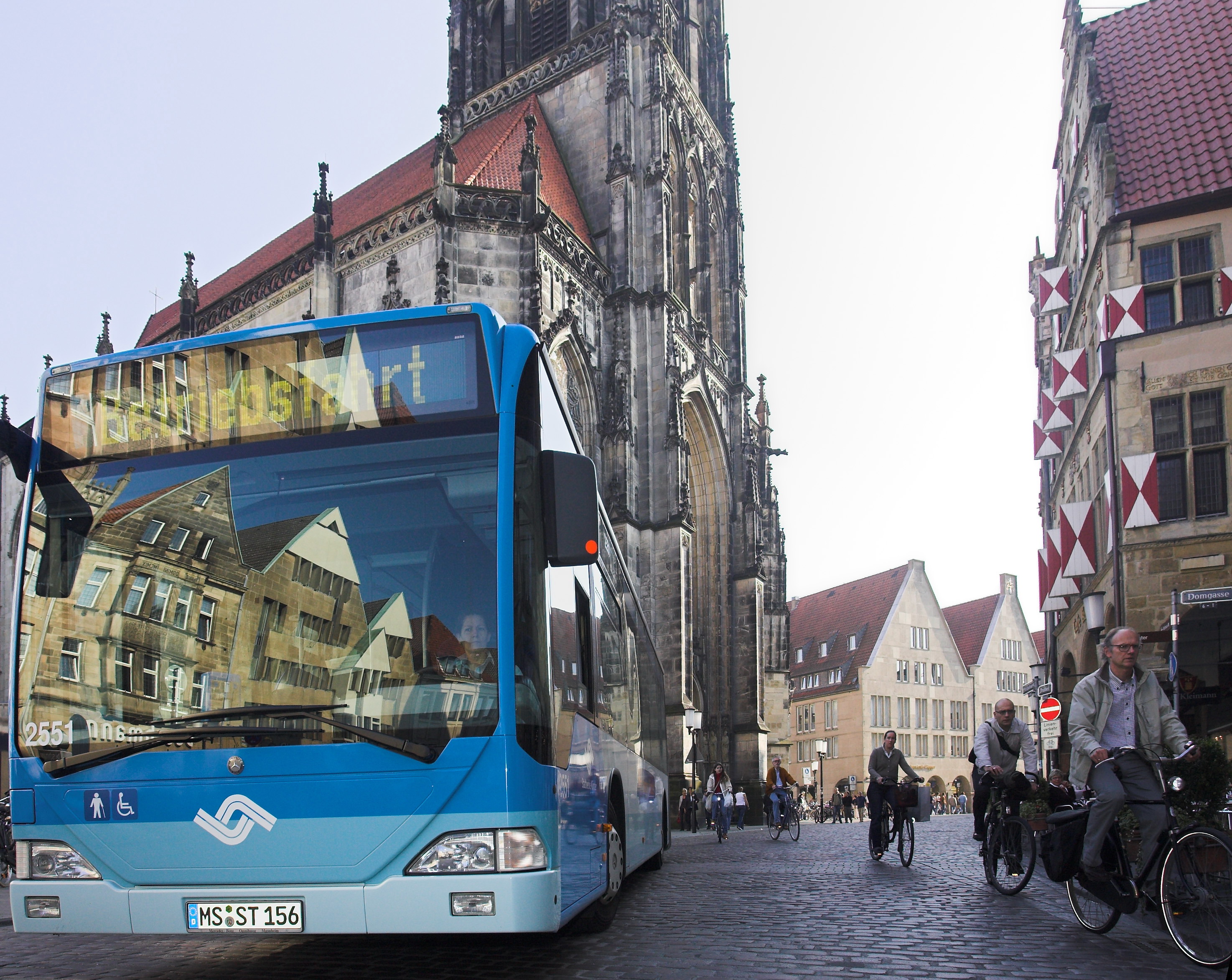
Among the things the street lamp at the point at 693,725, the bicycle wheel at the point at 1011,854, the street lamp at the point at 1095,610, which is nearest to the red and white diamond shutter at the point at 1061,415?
the street lamp at the point at 1095,610

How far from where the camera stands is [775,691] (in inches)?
1373

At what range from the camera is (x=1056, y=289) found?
73.8ft

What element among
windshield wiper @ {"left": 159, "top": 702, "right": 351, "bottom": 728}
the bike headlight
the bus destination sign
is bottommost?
the bike headlight

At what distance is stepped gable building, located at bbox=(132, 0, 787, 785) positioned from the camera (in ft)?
78.9

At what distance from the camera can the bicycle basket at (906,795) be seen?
36.4 feet

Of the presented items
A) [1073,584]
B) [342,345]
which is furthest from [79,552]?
[1073,584]

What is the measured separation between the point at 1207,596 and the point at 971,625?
50.3 meters

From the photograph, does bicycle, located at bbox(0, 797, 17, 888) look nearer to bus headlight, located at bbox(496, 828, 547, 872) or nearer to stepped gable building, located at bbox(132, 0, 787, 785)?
bus headlight, located at bbox(496, 828, 547, 872)

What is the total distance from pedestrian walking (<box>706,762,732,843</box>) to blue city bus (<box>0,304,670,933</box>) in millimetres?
15210

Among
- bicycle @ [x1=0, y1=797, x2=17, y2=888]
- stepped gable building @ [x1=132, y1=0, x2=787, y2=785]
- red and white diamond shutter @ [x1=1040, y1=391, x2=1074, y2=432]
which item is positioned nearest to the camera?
bicycle @ [x1=0, y1=797, x2=17, y2=888]

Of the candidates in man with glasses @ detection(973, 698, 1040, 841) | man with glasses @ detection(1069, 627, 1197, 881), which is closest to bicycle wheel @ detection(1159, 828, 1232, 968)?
man with glasses @ detection(1069, 627, 1197, 881)

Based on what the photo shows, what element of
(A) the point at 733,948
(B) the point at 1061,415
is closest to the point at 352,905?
(A) the point at 733,948

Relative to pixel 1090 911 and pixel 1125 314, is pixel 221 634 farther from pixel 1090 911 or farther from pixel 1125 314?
pixel 1125 314

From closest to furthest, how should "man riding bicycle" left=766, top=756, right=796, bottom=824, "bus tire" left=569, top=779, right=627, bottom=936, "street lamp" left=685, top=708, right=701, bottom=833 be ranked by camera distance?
"bus tire" left=569, top=779, right=627, bottom=936
"man riding bicycle" left=766, top=756, right=796, bottom=824
"street lamp" left=685, top=708, right=701, bottom=833
